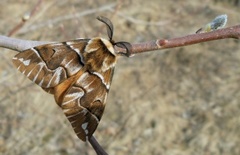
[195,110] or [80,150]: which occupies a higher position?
[80,150]

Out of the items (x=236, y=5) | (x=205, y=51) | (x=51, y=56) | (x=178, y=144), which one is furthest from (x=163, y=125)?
(x=51, y=56)

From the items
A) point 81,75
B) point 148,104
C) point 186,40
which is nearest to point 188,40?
point 186,40

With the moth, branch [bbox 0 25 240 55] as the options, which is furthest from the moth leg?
branch [bbox 0 25 240 55]

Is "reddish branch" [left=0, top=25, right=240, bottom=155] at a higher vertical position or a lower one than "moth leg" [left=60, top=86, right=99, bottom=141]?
higher

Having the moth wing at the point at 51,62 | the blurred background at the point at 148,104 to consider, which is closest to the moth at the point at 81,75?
the moth wing at the point at 51,62

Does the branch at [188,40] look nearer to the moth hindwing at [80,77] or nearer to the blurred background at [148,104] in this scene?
the moth hindwing at [80,77]

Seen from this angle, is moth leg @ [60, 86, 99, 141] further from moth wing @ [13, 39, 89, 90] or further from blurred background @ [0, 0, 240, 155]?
blurred background @ [0, 0, 240, 155]

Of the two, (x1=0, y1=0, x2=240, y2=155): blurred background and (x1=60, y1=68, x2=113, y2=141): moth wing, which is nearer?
(x1=60, y1=68, x2=113, y2=141): moth wing

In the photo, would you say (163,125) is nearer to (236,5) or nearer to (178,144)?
(178,144)

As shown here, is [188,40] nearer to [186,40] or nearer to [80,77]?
[186,40]
